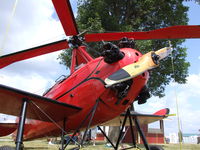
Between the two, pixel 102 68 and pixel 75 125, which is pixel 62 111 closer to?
pixel 75 125

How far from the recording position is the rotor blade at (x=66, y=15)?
508cm

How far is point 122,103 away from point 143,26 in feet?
41.8

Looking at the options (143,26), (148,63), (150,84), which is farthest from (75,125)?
(143,26)

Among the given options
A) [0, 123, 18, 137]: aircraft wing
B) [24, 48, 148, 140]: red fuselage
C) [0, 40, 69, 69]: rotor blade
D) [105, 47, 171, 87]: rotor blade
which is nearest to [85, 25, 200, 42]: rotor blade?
[24, 48, 148, 140]: red fuselage

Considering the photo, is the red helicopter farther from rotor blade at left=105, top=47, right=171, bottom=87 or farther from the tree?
the tree

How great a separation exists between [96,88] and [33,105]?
1.54 metres

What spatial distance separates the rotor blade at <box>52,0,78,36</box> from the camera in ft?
16.7

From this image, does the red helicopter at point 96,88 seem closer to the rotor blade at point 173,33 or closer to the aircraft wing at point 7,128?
the rotor blade at point 173,33

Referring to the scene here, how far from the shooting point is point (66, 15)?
541cm

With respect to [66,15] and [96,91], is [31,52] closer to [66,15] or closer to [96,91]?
[66,15]

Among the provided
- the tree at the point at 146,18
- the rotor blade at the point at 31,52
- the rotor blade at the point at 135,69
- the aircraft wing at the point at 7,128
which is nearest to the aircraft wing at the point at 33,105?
the rotor blade at the point at 135,69

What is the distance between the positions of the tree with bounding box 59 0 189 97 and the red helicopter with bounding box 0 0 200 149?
929cm

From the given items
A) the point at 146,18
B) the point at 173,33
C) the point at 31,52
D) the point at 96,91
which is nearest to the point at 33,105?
the point at 96,91

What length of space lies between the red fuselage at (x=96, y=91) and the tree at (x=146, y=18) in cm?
943
